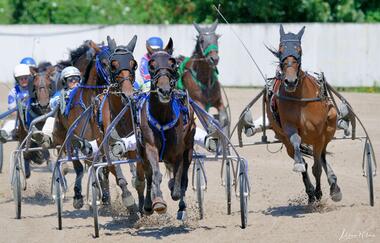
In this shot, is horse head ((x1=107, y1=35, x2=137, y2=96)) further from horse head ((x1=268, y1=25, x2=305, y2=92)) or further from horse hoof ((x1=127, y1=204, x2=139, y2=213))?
horse head ((x1=268, y1=25, x2=305, y2=92))

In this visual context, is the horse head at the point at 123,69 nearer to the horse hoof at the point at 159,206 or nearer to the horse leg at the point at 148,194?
the horse leg at the point at 148,194

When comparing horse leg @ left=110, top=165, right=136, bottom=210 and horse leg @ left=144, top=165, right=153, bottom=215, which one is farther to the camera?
horse leg @ left=110, top=165, right=136, bottom=210

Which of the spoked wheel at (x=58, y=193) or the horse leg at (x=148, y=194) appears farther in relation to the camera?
the spoked wheel at (x=58, y=193)

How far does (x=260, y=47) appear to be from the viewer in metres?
25.2

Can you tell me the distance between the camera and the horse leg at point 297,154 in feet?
33.0

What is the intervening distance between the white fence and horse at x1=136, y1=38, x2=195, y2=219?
44.7 feet

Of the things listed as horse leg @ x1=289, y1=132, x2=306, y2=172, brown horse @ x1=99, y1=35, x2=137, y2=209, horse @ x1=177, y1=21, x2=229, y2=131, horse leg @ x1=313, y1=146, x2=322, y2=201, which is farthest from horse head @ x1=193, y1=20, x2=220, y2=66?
brown horse @ x1=99, y1=35, x2=137, y2=209

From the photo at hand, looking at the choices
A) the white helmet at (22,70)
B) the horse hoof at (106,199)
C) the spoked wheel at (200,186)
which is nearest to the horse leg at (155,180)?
the spoked wheel at (200,186)

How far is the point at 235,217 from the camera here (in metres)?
10.2

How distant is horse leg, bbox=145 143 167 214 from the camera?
344 inches

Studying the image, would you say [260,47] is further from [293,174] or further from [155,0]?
[293,174]

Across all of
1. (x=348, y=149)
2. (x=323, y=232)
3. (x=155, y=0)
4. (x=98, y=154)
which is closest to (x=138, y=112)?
(x=98, y=154)

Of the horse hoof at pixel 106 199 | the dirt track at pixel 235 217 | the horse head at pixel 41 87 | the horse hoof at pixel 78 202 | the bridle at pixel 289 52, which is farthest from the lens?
the horse head at pixel 41 87

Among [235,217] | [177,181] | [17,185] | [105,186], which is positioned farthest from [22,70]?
[177,181]
